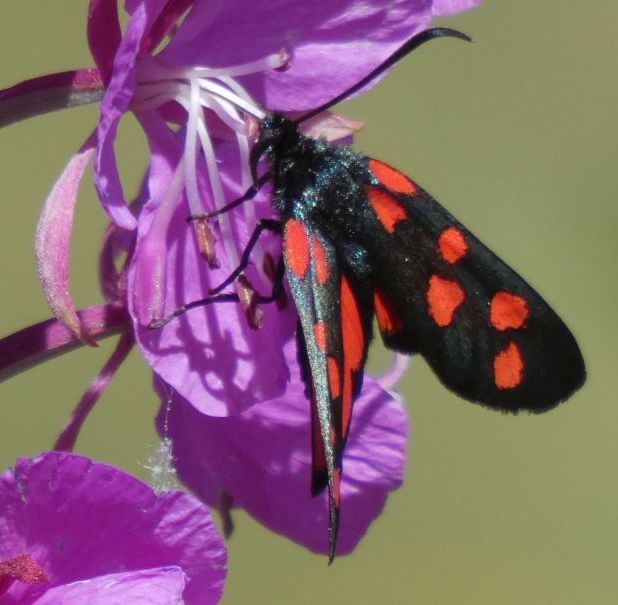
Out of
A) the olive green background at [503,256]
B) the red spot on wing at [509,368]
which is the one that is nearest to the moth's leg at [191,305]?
the red spot on wing at [509,368]

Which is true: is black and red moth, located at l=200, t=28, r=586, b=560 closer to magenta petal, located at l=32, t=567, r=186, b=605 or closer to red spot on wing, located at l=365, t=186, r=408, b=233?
red spot on wing, located at l=365, t=186, r=408, b=233

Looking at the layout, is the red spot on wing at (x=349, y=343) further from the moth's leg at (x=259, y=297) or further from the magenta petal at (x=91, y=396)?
the magenta petal at (x=91, y=396)

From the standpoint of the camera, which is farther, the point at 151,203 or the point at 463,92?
the point at 463,92

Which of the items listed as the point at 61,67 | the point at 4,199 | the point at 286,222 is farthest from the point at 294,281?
the point at 61,67

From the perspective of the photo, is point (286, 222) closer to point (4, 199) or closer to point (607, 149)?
point (4, 199)

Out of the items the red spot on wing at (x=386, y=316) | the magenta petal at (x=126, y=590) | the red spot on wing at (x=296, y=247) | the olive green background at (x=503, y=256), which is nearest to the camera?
the magenta petal at (x=126, y=590)

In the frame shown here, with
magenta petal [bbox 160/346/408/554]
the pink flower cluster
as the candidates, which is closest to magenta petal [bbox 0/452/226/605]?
the pink flower cluster
